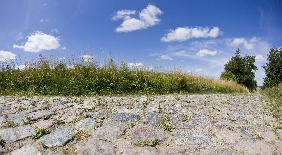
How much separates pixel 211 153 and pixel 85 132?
2.47 meters

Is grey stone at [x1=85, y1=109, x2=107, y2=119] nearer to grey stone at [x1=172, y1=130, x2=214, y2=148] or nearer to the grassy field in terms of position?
grey stone at [x1=172, y1=130, x2=214, y2=148]

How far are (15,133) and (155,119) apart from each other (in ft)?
9.53

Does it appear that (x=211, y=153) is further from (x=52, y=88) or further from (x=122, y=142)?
(x=52, y=88)

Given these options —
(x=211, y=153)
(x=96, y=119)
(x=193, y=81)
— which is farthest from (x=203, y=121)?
(x=193, y=81)

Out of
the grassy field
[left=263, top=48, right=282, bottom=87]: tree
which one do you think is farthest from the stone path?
[left=263, top=48, right=282, bottom=87]: tree

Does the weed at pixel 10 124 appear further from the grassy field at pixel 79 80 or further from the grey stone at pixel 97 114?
the grassy field at pixel 79 80

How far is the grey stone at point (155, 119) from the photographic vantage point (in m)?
8.09

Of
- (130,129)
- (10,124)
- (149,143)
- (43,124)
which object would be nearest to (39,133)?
(43,124)

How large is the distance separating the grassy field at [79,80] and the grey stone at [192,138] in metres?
6.33

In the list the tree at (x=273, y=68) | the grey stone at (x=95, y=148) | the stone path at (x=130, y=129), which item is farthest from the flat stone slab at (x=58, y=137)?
the tree at (x=273, y=68)

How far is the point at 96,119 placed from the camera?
324 inches

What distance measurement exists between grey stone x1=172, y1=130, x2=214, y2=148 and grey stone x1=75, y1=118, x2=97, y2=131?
66.3 inches

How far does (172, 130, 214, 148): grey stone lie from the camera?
7.10m

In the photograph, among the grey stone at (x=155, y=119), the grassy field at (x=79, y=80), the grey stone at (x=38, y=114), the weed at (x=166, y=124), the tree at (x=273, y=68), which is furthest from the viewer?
the tree at (x=273, y=68)
